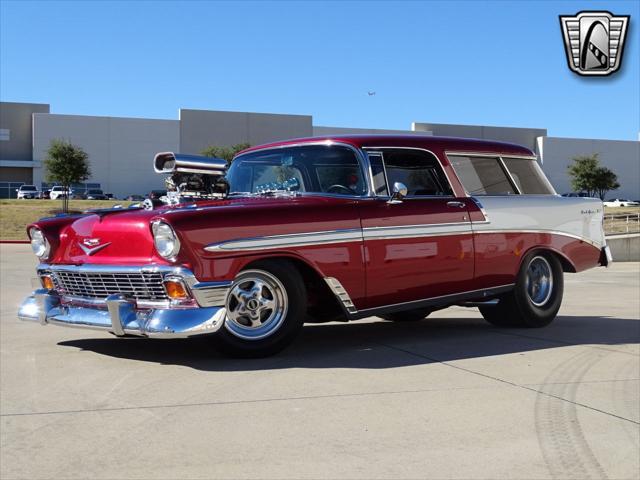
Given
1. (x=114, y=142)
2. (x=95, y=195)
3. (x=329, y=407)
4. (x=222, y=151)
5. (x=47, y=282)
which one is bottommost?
(x=329, y=407)

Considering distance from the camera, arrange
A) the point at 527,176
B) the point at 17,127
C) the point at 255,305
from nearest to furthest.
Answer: the point at 255,305, the point at 527,176, the point at 17,127

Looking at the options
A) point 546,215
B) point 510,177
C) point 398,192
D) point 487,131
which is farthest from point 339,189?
point 487,131

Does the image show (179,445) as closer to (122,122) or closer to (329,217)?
A: (329,217)

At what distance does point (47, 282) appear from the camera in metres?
5.96

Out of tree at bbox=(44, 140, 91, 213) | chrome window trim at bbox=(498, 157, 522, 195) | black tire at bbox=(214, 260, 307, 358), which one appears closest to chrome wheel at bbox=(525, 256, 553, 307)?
chrome window trim at bbox=(498, 157, 522, 195)

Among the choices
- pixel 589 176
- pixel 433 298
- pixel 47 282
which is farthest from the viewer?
pixel 589 176

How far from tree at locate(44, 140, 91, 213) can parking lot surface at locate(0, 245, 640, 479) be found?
52673 mm

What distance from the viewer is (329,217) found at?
5.52 m

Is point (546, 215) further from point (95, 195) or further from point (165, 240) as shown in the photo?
point (95, 195)

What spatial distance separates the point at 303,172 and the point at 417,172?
0.97 m

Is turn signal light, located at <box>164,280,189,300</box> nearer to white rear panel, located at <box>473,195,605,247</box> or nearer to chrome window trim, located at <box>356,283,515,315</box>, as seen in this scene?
chrome window trim, located at <box>356,283,515,315</box>

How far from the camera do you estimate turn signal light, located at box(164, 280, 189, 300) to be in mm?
4930

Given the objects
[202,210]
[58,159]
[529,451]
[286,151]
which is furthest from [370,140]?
[58,159]

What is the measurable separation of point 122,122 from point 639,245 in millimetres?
50401
